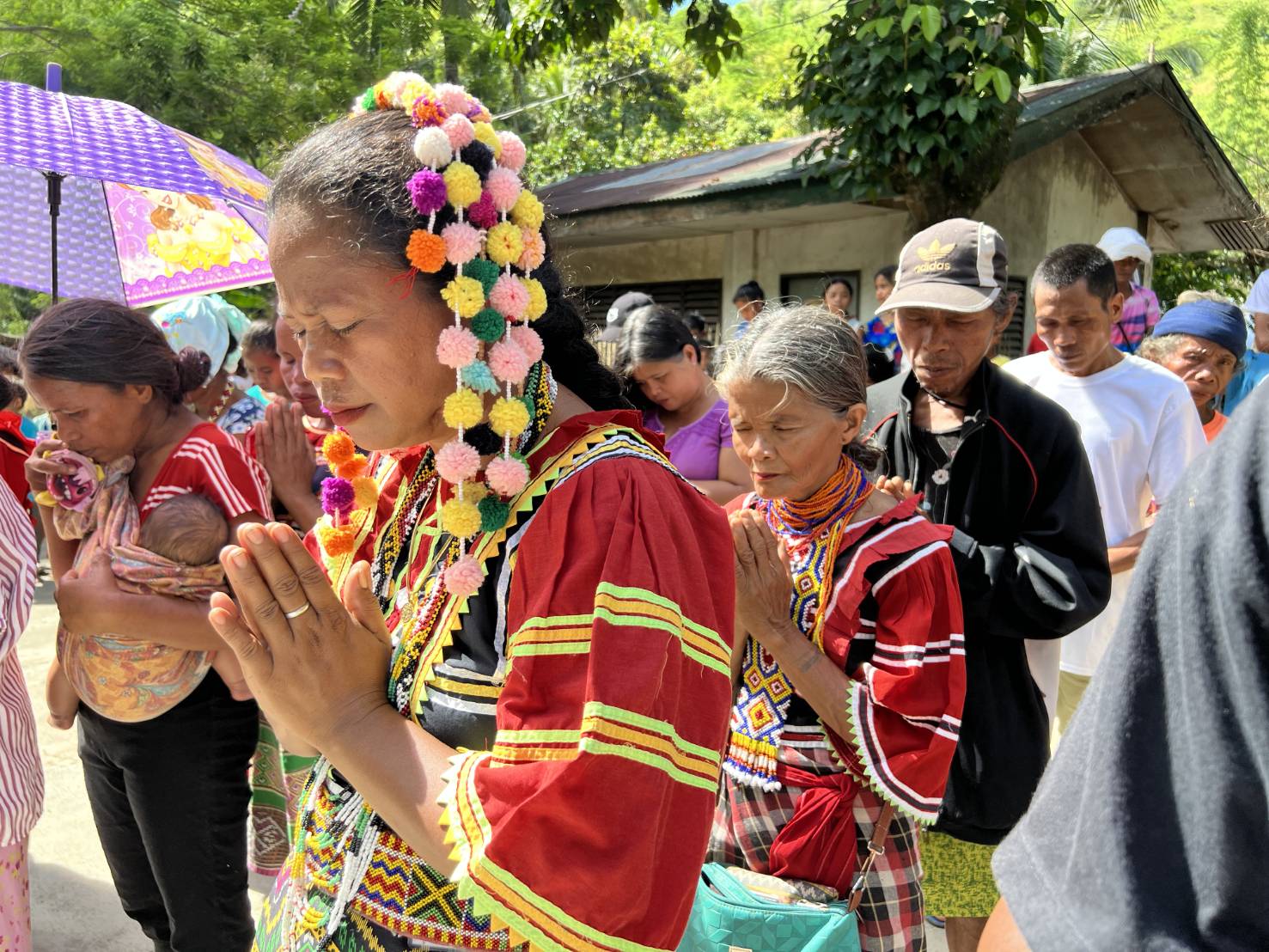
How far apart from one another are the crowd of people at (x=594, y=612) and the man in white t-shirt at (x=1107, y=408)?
0.01 m

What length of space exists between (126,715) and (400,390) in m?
1.87

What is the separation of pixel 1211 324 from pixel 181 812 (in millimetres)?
4321

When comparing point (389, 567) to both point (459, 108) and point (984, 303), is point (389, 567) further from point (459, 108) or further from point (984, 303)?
point (984, 303)

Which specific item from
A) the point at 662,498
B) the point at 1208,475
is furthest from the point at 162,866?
the point at 1208,475

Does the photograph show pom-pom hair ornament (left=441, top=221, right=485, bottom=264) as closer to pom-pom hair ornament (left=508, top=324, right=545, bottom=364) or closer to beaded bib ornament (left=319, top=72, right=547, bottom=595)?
beaded bib ornament (left=319, top=72, right=547, bottom=595)

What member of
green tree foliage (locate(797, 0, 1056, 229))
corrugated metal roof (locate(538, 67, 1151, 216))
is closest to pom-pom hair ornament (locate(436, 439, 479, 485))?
green tree foliage (locate(797, 0, 1056, 229))

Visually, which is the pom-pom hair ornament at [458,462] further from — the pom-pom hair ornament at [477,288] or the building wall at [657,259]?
the building wall at [657,259]

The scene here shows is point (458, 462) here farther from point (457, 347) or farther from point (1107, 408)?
point (1107, 408)

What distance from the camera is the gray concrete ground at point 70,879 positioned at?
3.68 m

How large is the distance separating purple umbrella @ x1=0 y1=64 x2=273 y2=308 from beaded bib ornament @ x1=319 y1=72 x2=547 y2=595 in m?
1.73

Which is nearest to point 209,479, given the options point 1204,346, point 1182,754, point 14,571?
point 14,571

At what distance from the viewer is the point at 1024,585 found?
8.04 ft

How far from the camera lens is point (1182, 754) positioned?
27.8 inches

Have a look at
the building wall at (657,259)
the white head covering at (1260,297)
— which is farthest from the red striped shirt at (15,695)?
the building wall at (657,259)
